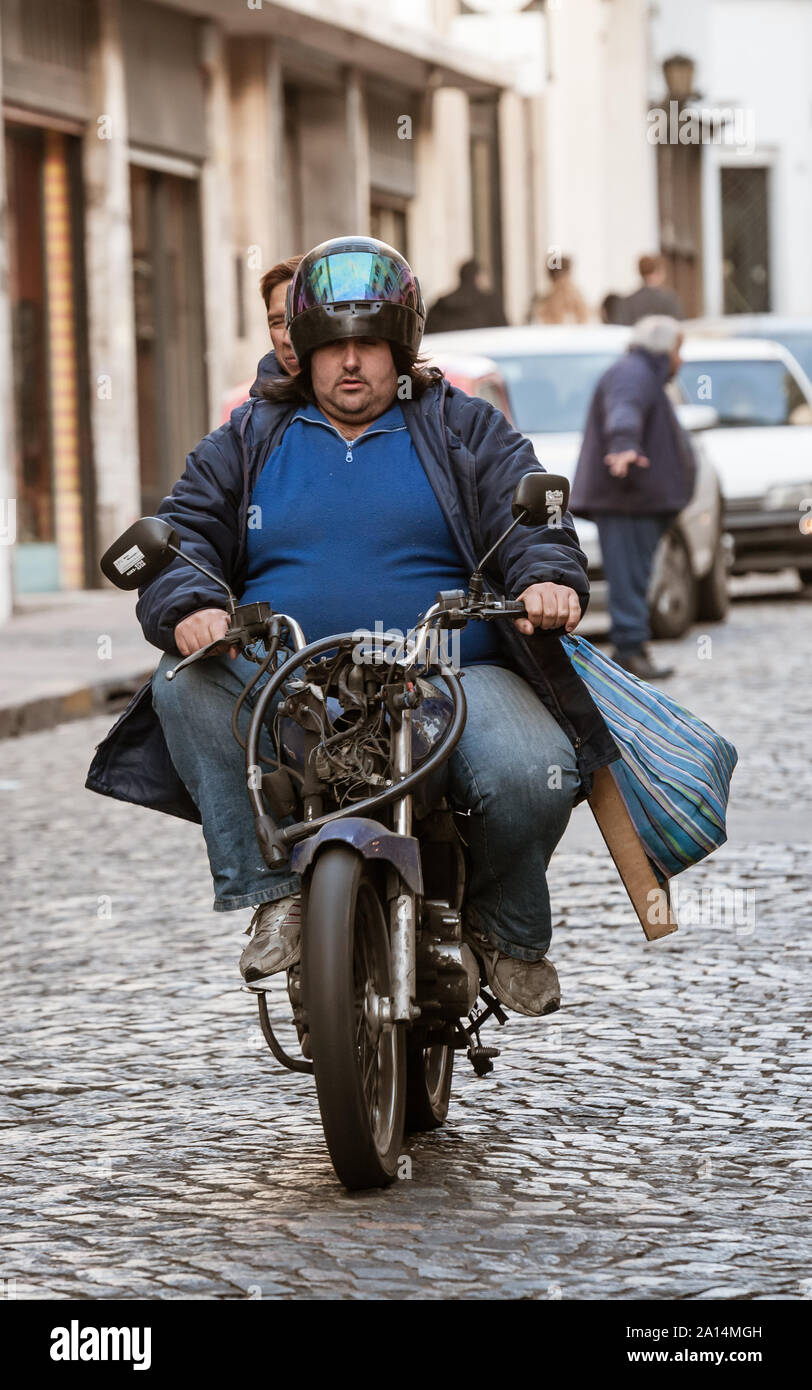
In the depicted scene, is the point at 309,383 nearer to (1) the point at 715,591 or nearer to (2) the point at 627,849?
(2) the point at 627,849

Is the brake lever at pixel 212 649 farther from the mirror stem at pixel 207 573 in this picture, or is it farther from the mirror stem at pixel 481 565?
the mirror stem at pixel 481 565

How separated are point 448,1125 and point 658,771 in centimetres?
79

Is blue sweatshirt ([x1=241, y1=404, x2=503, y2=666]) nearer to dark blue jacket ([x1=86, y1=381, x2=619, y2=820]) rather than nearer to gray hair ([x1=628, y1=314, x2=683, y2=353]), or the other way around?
dark blue jacket ([x1=86, y1=381, x2=619, y2=820])

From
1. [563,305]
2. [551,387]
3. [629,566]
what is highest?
[563,305]

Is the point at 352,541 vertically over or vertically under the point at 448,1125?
over

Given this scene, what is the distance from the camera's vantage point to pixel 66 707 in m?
13.8

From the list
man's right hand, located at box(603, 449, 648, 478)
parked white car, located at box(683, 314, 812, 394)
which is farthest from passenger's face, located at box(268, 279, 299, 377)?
parked white car, located at box(683, 314, 812, 394)

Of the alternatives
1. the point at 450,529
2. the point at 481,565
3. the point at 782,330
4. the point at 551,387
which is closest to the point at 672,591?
the point at 551,387

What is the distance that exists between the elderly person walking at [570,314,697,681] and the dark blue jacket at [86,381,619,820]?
8974 mm

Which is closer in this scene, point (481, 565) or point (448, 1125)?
point (481, 565)

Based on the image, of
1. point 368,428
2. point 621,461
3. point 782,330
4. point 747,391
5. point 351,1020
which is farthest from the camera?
point 782,330

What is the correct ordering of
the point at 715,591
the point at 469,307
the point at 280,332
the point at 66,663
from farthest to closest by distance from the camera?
1. the point at 469,307
2. the point at 715,591
3. the point at 66,663
4. the point at 280,332

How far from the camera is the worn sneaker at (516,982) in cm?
501
